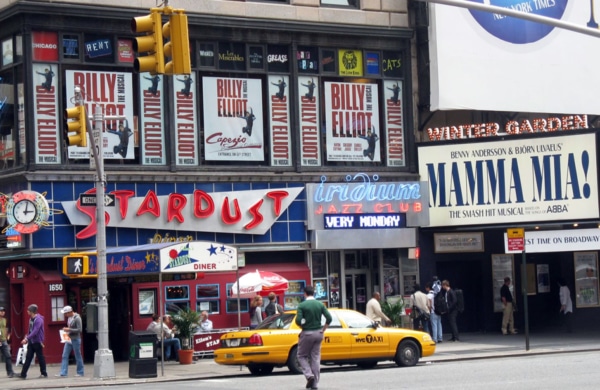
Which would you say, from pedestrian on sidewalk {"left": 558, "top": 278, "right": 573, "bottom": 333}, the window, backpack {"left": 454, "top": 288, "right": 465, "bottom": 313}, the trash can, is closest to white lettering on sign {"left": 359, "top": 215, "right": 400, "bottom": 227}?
backpack {"left": 454, "top": 288, "right": 465, "bottom": 313}

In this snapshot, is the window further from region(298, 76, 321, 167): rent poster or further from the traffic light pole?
the traffic light pole

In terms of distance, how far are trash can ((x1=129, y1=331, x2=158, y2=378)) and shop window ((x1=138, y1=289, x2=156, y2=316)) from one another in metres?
6.22

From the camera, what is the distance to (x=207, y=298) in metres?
32.3

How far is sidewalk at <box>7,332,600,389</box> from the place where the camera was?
80.0ft

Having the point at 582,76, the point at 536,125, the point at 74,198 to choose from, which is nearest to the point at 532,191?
the point at 536,125

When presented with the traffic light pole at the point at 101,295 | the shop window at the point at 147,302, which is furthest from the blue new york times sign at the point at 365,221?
the traffic light pole at the point at 101,295

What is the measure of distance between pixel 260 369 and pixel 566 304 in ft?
51.8

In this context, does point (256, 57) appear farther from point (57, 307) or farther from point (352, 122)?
point (57, 307)

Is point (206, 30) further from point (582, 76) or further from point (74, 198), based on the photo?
point (582, 76)

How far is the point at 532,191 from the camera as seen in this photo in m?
33.6

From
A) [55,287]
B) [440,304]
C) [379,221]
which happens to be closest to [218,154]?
[379,221]

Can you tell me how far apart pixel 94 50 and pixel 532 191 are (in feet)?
44.5

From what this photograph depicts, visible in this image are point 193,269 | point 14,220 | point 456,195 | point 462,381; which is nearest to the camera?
point 462,381

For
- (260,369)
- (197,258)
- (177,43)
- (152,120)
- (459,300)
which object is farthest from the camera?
(459,300)
